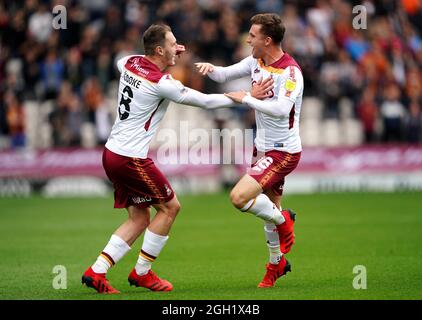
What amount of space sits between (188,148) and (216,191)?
134cm

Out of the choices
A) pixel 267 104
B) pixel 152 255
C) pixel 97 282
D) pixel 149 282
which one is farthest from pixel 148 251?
pixel 267 104

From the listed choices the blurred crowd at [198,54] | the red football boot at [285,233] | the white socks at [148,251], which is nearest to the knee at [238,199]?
the red football boot at [285,233]

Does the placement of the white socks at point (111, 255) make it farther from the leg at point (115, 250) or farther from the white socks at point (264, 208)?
the white socks at point (264, 208)

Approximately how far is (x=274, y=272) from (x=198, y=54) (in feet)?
43.3

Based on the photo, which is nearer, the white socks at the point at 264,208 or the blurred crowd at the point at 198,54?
the white socks at the point at 264,208

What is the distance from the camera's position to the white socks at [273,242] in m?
10.3

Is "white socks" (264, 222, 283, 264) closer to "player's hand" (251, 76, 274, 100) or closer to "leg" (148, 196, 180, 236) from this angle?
"leg" (148, 196, 180, 236)

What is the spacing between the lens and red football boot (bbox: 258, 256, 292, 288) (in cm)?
1011

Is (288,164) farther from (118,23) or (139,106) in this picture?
(118,23)

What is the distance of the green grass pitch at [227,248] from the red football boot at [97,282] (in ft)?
0.50

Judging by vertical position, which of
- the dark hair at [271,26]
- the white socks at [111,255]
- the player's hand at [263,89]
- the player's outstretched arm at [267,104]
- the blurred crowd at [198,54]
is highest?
the blurred crowd at [198,54]

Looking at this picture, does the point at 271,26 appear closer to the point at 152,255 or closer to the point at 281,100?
the point at 281,100

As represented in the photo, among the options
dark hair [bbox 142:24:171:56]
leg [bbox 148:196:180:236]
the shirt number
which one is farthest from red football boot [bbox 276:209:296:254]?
dark hair [bbox 142:24:171:56]
